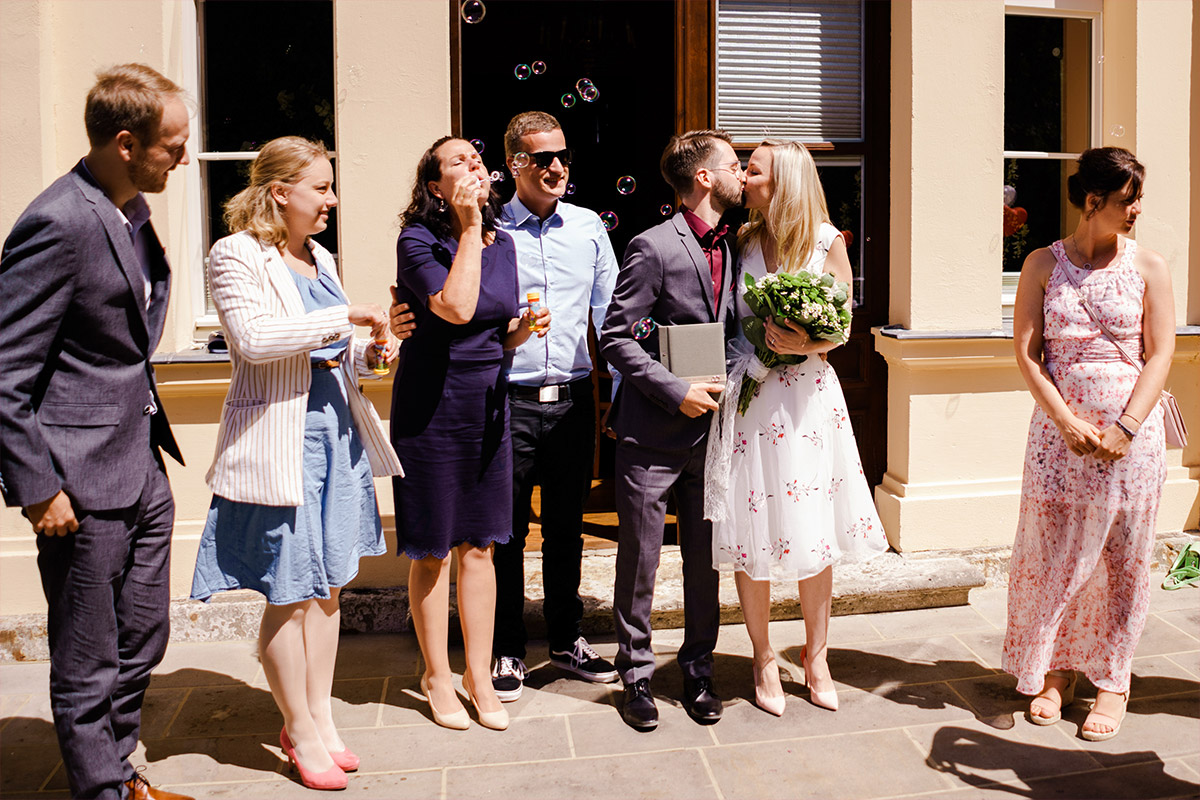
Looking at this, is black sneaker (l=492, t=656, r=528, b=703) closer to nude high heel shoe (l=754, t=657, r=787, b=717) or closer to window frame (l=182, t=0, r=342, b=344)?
nude high heel shoe (l=754, t=657, r=787, b=717)

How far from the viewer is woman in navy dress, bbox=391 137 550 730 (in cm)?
390

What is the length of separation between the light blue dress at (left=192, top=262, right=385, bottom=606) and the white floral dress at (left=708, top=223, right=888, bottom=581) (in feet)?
4.52

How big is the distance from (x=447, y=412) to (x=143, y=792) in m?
1.60

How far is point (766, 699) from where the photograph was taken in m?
4.25

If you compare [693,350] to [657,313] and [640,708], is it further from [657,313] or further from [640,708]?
[640,708]

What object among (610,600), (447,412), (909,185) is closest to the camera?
(447,412)

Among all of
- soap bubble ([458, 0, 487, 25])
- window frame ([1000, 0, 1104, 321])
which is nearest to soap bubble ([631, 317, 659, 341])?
soap bubble ([458, 0, 487, 25])

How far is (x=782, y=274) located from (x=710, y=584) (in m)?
1.26

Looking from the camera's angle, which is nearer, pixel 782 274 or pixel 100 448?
pixel 100 448

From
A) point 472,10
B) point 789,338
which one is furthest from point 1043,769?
point 472,10

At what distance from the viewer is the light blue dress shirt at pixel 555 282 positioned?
14.5 feet

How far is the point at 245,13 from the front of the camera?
5371 mm

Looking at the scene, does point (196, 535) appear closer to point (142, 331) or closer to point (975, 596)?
point (142, 331)

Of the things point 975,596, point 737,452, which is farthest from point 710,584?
point 975,596
